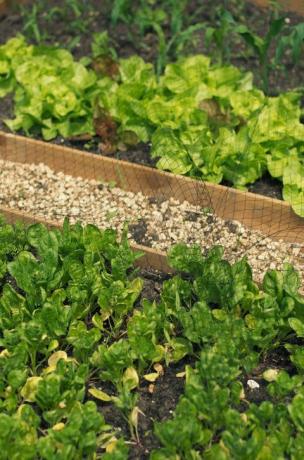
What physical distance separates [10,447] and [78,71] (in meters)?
2.76

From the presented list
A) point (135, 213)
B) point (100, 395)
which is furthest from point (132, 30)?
point (100, 395)

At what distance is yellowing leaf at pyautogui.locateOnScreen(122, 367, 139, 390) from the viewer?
332cm

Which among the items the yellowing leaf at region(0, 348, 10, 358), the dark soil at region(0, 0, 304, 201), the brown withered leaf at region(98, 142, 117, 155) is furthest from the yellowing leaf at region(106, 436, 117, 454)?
the dark soil at region(0, 0, 304, 201)

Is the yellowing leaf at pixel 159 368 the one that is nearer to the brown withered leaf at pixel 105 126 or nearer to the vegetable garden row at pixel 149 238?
the vegetable garden row at pixel 149 238

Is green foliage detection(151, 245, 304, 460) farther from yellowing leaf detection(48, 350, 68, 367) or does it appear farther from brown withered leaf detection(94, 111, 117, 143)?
brown withered leaf detection(94, 111, 117, 143)

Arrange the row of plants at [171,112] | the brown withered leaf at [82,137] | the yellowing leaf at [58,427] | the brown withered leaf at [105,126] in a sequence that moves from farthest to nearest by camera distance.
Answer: the brown withered leaf at [82,137], the brown withered leaf at [105,126], the row of plants at [171,112], the yellowing leaf at [58,427]

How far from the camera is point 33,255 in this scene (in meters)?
4.11

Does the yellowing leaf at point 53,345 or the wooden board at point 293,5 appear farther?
the wooden board at point 293,5

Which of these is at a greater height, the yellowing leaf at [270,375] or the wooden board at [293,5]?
the wooden board at [293,5]

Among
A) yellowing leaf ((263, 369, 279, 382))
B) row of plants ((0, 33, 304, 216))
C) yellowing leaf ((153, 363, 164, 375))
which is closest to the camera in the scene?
yellowing leaf ((263, 369, 279, 382))

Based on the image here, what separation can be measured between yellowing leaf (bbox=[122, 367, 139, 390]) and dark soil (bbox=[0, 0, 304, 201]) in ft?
8.11

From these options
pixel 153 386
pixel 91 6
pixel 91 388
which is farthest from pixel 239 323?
pixel 91 6

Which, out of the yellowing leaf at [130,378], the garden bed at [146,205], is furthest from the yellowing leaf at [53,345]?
the garden bed at [146,205]

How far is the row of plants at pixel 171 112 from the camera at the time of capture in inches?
176
